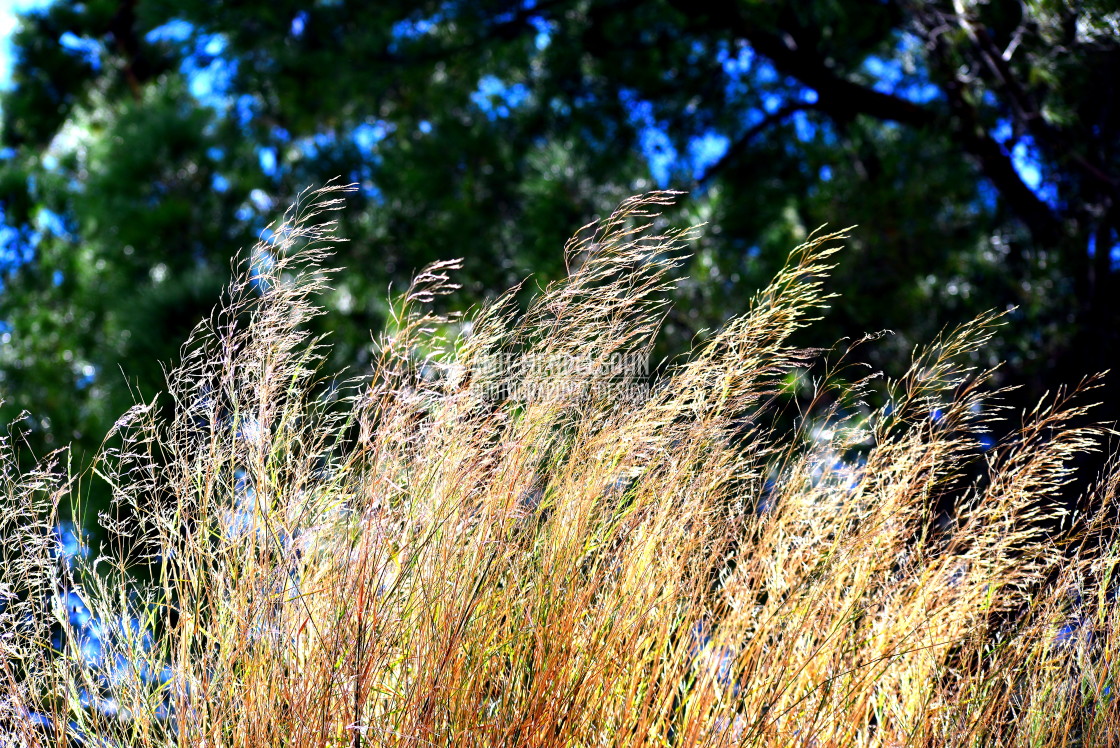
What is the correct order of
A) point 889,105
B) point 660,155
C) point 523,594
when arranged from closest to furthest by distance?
point 523,594, point 889,105, point 660,155

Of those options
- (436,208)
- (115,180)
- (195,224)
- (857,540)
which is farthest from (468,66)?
(857,540)

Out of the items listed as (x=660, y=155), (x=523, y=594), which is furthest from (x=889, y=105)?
(x=523, y=594)

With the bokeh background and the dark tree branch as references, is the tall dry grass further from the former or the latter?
the dark tree branch

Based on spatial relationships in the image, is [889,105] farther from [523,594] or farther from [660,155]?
[523,594]

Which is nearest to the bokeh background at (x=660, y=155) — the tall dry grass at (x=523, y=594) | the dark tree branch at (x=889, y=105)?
the dark tree branch at (x=889, y=105)

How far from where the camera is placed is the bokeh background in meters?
4.24

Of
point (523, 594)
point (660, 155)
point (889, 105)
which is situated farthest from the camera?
point (660, 155)

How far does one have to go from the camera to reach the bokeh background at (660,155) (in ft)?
13.9

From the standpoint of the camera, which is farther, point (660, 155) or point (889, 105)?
point (660, 155)

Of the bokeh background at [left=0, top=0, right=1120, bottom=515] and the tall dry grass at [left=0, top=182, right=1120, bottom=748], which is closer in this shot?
the tall dry grass at [left=0, top=182, right=1120, bottom=748]

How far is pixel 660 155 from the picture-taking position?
5.14 metres

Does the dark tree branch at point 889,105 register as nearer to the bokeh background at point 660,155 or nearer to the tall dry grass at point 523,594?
the bokeh background at point 660,155

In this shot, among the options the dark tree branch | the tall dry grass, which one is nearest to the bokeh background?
the dark tree branch

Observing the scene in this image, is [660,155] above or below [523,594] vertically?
above
